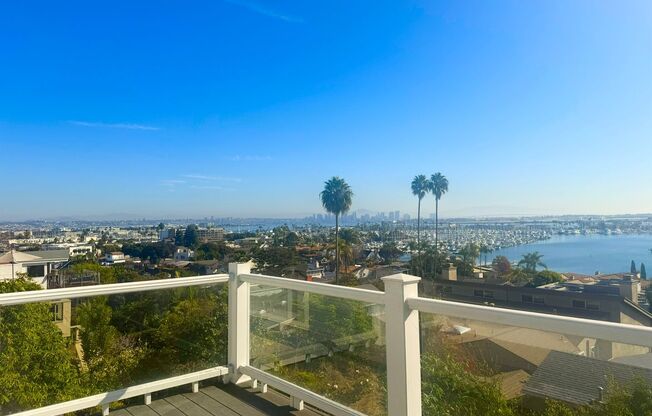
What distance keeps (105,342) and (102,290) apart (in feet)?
1.33

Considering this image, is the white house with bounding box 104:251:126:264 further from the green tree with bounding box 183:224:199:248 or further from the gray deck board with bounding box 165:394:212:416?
the gray deck board with bounding box 165:394:212:416

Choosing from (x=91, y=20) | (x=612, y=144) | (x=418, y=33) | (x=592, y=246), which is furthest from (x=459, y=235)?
(x=91, y=20)

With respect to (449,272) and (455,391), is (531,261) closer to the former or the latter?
(449,272)

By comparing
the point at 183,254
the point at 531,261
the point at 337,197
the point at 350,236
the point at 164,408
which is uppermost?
the point at 337,197

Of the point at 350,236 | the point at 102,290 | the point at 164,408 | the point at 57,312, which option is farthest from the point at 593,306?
the point at 350,236

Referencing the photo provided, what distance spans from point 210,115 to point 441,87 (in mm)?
12230

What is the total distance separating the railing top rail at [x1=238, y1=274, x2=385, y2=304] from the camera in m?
2.44

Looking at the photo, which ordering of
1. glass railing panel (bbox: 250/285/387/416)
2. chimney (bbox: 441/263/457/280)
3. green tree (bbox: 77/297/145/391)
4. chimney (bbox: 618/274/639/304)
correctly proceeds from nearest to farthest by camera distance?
glass railing panel (bbox: 250/285/387/416), green tree (bbox: 77/297/145/391), chimney (bbox: 618/274/639/304), chimney (bbox: 441/263/457/280)

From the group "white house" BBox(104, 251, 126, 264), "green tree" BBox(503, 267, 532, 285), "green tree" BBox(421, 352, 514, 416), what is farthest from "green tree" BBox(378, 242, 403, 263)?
"green tree" BBox(421, 352, 514, 416)

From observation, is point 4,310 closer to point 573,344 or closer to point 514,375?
point 514,375

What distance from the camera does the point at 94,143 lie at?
29.4 m

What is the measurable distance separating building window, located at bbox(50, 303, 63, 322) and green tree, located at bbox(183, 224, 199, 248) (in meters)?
20.8

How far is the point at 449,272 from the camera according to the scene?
92.2ft

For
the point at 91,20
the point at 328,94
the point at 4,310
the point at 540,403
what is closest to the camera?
the point at 540,403
